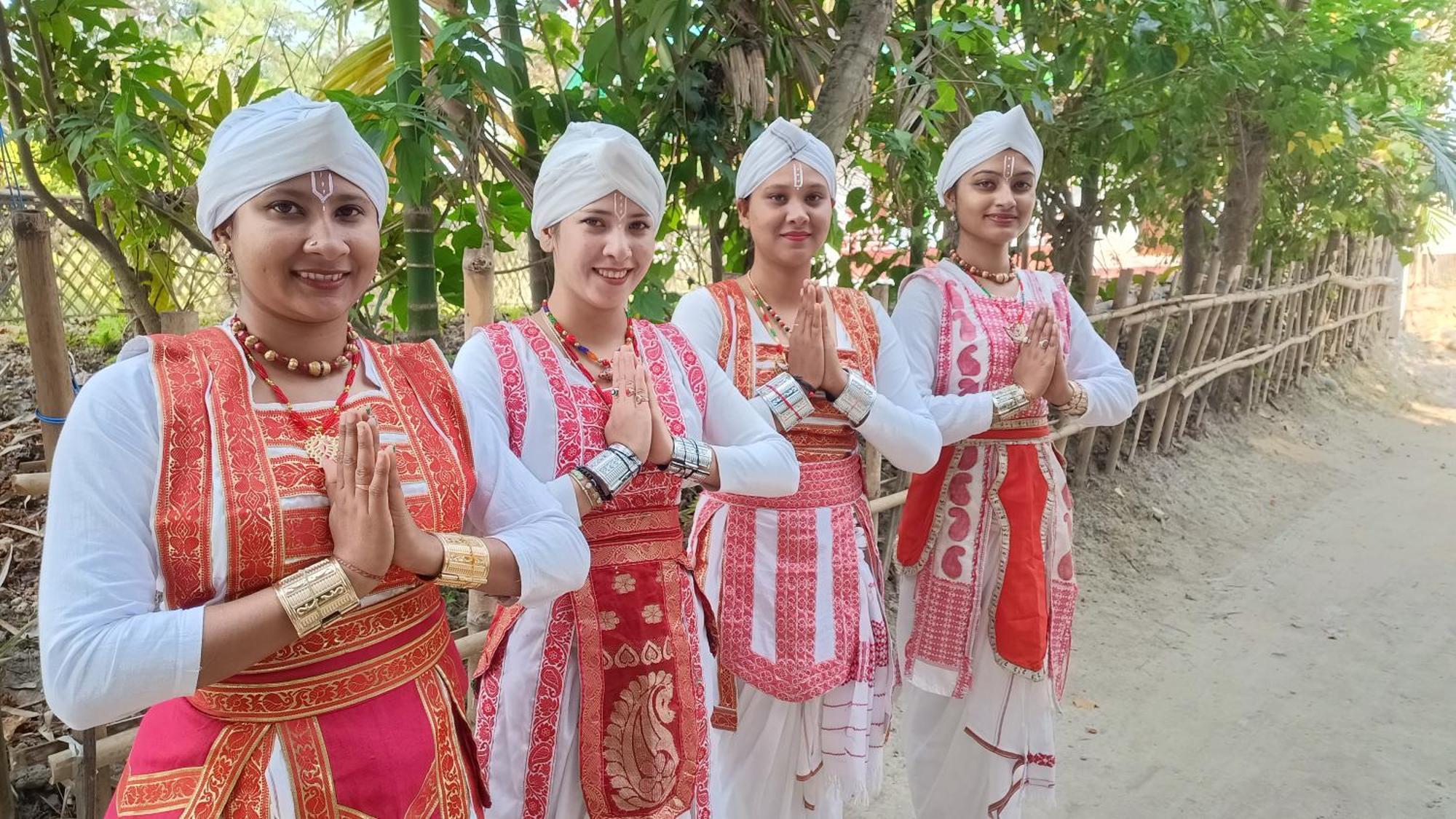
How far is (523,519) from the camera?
56.3 inches

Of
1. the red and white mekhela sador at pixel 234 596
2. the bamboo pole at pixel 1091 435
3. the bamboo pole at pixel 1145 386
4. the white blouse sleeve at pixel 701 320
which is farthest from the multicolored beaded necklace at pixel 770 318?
the bamboo pole at pixel 1145 386

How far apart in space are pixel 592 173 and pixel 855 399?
0.77 meters

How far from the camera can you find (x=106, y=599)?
105cm

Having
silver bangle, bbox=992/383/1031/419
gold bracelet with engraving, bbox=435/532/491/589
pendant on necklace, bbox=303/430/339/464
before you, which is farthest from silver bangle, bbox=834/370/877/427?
pendant on necklace, bbox=303/430/339/464

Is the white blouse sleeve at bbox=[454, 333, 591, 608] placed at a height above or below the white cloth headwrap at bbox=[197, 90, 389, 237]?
below

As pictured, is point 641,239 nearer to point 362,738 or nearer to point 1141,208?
point 362,738

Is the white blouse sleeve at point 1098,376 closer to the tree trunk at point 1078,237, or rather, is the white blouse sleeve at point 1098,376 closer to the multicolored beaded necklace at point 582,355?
the multicolored beaded necklace at point 582,355

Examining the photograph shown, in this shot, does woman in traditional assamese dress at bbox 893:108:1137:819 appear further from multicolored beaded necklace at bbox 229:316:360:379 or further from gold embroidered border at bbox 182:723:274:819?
gold embroidered border at bbox 182:723:274:819

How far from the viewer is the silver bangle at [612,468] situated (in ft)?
5.30

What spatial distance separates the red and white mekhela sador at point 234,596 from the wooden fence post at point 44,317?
1.02 m

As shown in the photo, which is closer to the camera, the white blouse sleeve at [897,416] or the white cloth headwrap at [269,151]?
the white cloth headwrap at [269,151]

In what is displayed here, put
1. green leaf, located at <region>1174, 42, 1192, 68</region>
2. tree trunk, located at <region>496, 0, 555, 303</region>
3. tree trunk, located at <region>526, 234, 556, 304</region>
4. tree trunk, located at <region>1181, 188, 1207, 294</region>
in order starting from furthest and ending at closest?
tree trunk, located at <region>1181, 188, 1207, 294</region> → green leaf, located at <region>1174, 42, 1192, 68</region> → tree trunk, located at <region>526, 234, 556, 304</region> → tree trunk, located at <region>496, 0, 555, 303</region>

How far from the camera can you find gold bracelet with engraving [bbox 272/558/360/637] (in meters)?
1.10

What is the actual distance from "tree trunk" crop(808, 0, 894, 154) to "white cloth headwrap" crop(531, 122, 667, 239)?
1.13 meters
